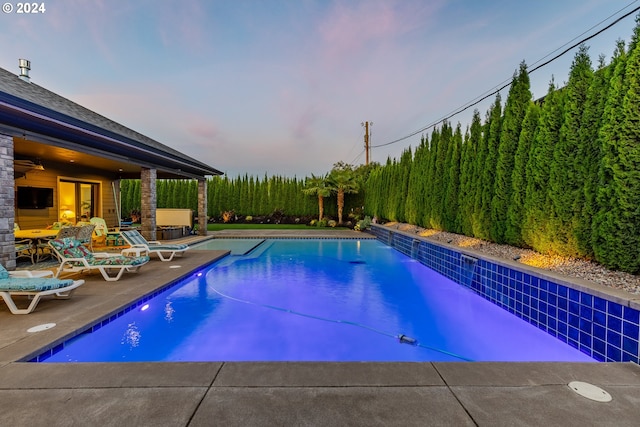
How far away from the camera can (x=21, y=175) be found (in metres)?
11.0

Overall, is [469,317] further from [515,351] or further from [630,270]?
[630,270]

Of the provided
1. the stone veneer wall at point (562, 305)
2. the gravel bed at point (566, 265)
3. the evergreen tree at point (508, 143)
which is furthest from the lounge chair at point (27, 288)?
the evergreen tree at point (508, 143)

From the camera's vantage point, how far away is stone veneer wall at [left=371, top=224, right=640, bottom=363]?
304 cm

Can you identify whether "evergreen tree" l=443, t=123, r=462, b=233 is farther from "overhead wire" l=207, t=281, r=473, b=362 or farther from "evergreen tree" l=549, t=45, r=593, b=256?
"overhead wire" l=207, t=281, r=473, b=362

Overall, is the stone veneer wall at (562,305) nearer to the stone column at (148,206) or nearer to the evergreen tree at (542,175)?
the evergreen tree at (542,175)

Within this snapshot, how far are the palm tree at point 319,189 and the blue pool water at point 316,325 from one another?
1509 centimetres

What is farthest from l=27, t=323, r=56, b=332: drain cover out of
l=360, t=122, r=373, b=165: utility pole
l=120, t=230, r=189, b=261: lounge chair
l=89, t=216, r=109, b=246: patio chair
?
l=360, t=122, r=373, b=165: utility pole

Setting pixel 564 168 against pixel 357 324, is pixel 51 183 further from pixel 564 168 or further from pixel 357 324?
pixel 564 168

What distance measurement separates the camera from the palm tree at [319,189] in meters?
22.9

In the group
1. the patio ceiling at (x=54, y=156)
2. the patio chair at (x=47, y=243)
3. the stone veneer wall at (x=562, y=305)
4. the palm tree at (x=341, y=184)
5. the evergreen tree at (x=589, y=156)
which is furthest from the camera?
the palm tree at (x=341, y=184)

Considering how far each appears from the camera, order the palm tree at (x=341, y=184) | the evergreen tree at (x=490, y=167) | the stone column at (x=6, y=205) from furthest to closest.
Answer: the palm tree at (x=341, y=184) < the evergreen tree at (x=490, y=167) < the stone column at (x=6, y=205)

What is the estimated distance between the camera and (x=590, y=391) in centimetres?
230

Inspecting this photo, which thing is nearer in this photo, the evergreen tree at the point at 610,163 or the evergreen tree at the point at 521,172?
the evergreen tree at the point at 610,163

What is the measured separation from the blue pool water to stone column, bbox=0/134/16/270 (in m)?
2.73
